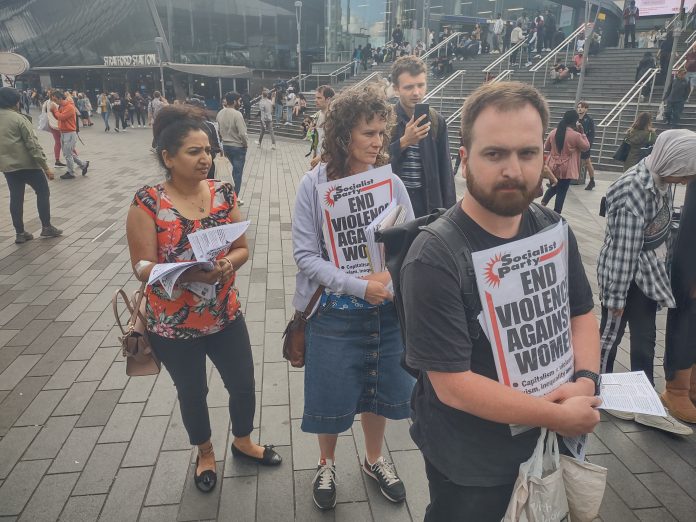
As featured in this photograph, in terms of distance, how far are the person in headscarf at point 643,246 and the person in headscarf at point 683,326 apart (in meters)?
0.09

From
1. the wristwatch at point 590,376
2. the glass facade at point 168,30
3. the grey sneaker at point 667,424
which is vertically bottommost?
the grey sneaker at point 667,424

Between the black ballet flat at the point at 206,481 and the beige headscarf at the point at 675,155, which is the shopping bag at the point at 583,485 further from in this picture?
the beige headscarf at the point at 675,155

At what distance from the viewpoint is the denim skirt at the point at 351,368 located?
221 centimetres

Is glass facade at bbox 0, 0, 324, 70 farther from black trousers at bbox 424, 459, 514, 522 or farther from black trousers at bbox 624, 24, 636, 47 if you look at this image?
black trousers at bbox 424, 459, 514, 522

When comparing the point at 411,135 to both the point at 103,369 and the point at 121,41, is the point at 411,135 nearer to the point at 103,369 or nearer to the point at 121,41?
the point at 103,369

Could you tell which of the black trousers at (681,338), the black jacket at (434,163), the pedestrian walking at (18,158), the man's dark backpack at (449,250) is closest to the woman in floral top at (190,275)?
the man's dark backpack at (449,250)

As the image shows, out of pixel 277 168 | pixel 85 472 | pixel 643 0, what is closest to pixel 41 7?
pixel 277 168

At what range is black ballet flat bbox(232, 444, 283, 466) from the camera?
8.79 ft

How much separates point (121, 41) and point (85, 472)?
42.1m

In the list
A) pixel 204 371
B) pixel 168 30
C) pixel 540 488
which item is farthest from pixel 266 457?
pixel 168 30

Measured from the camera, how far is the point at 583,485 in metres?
1.39

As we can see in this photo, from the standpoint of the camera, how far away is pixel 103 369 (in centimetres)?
362

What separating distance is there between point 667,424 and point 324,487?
2300 millimetres

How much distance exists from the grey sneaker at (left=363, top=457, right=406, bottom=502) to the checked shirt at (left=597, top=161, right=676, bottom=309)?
68.0 inches
